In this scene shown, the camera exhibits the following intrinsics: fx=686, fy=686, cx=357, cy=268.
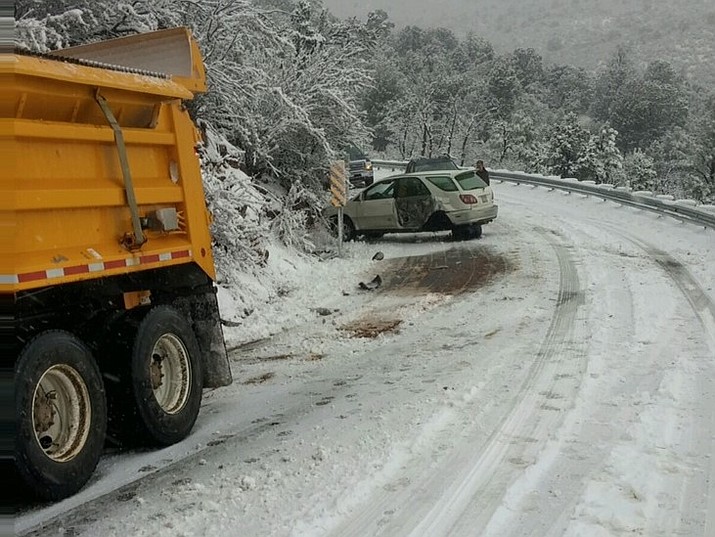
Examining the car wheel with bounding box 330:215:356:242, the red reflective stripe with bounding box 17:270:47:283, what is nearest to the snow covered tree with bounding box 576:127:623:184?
the car wheel with bounding box 330:215:356:242

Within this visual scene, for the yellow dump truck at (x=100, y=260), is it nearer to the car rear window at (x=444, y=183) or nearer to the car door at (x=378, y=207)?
the car rear window at (x=444, y=183)

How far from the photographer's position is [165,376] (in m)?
5.30

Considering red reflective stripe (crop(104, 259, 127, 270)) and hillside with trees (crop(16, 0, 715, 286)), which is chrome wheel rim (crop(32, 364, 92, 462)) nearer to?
red reflective stripe (crop(104, 259, 127, 270))

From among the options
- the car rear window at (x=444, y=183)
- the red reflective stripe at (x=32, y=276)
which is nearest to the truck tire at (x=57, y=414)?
the red reflective stripe at (x=32, y=276)

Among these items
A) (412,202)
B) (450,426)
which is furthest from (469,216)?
(450,426)

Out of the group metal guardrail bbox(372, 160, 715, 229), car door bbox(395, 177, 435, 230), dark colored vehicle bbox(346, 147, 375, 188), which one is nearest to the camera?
car door bbox(395, 177, 435, 230)

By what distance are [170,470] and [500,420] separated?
2.44m

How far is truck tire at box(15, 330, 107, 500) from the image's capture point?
12.5ft

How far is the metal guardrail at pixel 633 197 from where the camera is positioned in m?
15.7

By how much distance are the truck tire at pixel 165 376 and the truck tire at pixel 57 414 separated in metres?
0.42

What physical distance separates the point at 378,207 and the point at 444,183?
1676 mm

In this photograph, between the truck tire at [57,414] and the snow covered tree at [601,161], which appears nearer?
the truck tire at [57,414]

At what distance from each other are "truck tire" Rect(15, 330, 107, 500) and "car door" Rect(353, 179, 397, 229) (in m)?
11.9

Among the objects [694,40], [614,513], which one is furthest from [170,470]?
[694,40]
